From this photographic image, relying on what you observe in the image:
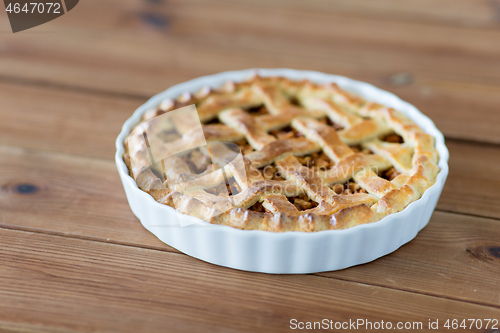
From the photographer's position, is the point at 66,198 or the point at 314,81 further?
the point at 314,81

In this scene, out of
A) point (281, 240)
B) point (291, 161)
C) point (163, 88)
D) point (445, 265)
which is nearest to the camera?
point (281, 240)

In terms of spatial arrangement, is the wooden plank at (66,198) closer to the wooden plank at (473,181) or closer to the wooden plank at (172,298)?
the wooden plank at (172,298)

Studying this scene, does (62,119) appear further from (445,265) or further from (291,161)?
(445,265)

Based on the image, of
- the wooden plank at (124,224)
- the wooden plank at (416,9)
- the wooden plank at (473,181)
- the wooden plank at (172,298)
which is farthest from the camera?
the wooden plank at (416,9)

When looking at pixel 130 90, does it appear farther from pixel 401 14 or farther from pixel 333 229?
pixel 401 14

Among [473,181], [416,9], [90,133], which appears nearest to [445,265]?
[473,181]

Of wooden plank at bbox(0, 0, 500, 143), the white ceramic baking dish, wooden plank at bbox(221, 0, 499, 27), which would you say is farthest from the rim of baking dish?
wooden plank at bbox(221, 0, 499, 27)

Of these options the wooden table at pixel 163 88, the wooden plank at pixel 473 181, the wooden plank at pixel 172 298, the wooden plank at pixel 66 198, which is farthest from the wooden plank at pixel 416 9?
the wooden plank at pixel 172 298
